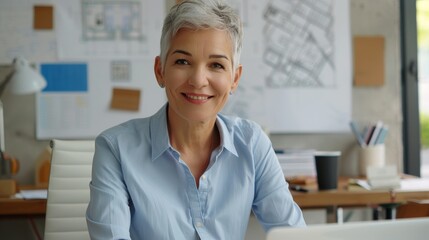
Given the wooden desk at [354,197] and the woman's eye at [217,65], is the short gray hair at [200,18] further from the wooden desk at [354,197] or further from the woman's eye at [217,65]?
the wooden desk at [354,197]

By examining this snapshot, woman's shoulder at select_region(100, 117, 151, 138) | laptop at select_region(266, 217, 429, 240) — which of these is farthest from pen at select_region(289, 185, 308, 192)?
laptop at select_region(266, 217, 429, 240)

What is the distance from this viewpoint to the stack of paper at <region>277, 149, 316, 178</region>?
2.70 meters

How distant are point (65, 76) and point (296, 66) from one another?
3.56 feet

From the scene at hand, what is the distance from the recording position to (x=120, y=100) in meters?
2.96

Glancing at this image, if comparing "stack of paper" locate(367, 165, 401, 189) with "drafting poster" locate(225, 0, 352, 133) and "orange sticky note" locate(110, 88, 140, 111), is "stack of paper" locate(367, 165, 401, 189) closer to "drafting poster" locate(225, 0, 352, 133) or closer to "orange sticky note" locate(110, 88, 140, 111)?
"drafting poster" locate(225, 0, 352, 133)

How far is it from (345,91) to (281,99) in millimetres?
319

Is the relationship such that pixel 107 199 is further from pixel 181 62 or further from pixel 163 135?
pixel 181 62

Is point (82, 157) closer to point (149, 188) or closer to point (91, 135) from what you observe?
point (149, 188)

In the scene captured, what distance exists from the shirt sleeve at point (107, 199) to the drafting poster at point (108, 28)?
152cm

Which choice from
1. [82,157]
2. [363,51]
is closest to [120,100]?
[82,157]

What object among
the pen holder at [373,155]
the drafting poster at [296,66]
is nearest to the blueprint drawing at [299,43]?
the drafting poster at [296,66]

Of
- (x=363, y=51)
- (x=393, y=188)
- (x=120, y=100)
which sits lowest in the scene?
(x=393, y=188)

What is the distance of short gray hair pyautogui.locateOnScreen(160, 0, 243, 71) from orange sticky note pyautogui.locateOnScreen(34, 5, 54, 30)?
1.58 m

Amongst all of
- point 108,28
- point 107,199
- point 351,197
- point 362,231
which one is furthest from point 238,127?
point 108,28
